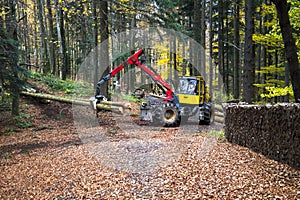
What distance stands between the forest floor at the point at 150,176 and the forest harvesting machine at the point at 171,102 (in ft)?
13.3

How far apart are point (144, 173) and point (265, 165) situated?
2679 mm

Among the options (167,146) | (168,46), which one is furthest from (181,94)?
(168,46)

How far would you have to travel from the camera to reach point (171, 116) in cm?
1494

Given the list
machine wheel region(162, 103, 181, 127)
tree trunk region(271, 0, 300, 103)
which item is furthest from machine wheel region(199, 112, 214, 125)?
tree trunk region(271, 0, 300, 103)

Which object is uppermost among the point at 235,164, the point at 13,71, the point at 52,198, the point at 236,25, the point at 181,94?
the point at 236,25

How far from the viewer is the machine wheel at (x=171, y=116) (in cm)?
1470

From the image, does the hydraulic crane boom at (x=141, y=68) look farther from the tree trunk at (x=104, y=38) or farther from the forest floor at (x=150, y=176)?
the forest floor at (x=150, y=176)

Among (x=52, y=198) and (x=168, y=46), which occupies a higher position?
(x=168, y=46)

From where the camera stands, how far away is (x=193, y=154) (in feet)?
26.9

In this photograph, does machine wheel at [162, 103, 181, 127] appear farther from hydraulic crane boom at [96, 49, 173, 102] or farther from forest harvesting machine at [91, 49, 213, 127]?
hydraulic crane boom at [96, 49, 173, 102]

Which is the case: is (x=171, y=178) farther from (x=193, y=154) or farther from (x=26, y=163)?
(x=26, y=163)

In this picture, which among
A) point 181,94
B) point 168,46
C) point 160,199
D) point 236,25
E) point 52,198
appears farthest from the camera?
point 168,46

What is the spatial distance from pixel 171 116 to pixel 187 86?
1937mm

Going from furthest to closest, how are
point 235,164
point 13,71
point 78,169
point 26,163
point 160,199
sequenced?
point 13,71
point 26,163
point 78,169
point 235,164
point 160,199
